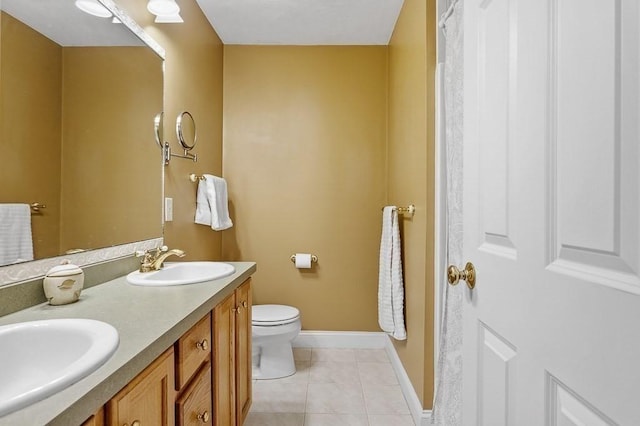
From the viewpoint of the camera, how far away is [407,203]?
204cm

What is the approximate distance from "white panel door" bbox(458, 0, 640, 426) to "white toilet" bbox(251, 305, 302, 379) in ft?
4.62

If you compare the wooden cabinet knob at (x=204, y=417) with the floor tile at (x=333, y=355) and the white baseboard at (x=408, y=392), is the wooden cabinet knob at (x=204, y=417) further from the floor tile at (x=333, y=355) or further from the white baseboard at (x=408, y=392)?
the floor tile at (x=333, y=355)

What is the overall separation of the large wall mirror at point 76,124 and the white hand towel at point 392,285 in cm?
142

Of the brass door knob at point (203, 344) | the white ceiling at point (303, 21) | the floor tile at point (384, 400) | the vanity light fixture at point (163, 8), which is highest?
the white ceiling at point (303, 21)

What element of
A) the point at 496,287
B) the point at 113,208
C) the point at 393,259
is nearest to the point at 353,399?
the point at 393,259

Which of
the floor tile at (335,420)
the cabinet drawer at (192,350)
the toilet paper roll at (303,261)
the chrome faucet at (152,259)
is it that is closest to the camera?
the cabinet drawer at (192,350)

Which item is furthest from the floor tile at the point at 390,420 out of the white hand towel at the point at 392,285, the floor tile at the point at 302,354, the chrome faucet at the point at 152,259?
the chrome faucet at the point at 152,259

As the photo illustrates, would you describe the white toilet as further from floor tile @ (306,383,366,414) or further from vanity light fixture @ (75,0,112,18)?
vanity light fixture @ (75,0,112,18)

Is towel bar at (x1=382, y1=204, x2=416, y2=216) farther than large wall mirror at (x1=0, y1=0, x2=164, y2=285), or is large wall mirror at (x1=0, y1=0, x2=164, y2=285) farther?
towel bar at (x1=382, y1=204, x2=416, y2=216)

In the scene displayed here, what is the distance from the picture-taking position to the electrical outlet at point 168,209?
1780mm

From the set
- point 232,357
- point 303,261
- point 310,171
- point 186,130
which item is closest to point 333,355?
point 303,261

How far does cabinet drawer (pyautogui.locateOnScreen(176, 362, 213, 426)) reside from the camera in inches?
35.7

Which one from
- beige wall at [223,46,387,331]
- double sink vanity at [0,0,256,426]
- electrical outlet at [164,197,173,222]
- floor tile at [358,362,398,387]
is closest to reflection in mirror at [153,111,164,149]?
double sink vanity at [0,0,256,426]

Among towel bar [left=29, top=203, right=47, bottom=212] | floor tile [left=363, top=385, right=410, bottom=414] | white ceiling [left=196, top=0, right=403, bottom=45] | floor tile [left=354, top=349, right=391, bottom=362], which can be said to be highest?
white ceiling [left=196, top=0, right=403, bottom=45]
